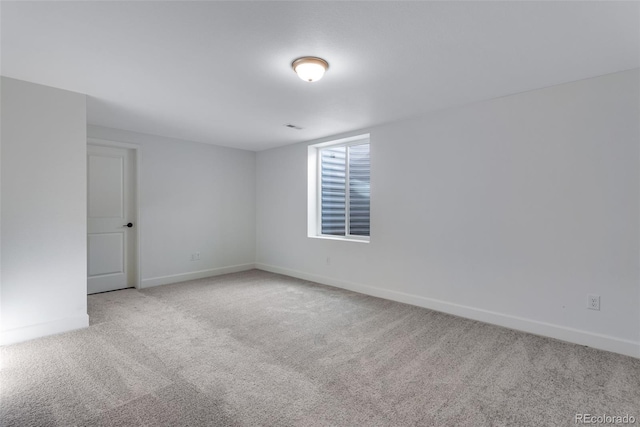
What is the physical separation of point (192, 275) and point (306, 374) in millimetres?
3648

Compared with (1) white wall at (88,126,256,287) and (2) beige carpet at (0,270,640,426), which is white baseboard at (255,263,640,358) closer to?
(2) beige carpet at (0,270,640,426)

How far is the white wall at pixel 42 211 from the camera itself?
2748 mm

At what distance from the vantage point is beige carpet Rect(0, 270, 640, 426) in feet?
5.90

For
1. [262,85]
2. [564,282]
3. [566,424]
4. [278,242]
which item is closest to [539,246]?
[564,282]

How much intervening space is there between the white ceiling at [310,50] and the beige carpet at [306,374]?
92.5 inches

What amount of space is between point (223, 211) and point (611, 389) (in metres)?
5.35

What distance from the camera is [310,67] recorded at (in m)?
2.35

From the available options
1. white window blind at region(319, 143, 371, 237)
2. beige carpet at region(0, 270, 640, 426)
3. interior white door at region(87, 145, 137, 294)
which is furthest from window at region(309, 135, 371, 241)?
interior white door at region(87, 145, 137, 294)

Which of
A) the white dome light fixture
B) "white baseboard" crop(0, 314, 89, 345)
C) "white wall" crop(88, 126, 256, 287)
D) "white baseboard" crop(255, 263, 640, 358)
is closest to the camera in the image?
the white dome light fixture

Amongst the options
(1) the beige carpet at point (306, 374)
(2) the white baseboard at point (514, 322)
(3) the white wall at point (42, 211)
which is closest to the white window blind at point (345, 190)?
(2) the white baseboard at point (514, 322)

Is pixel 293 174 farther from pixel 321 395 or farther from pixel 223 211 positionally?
pixel 321 395

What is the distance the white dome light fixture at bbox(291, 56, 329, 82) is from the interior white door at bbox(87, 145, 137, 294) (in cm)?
353

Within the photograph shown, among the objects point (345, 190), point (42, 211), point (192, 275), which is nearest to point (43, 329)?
point (42, 211)

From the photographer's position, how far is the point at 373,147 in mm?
4238
